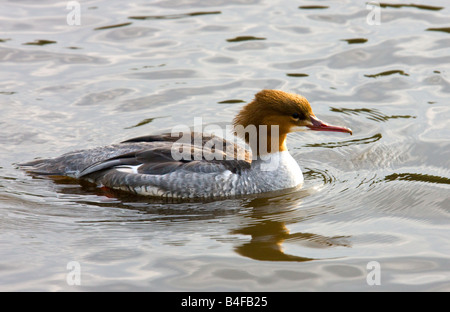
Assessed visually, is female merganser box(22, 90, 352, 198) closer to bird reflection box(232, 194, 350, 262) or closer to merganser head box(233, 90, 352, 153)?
merganser head box(233, 90, 352, 153)

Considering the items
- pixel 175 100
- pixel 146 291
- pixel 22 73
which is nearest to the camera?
pixel 146 291

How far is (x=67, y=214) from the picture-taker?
8156mm

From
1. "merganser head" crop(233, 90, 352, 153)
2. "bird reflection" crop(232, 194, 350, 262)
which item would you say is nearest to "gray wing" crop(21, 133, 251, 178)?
"merganser head" crop(233, 90, 352, 153)

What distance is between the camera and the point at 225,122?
10.7 m

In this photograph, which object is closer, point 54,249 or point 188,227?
point 54,249

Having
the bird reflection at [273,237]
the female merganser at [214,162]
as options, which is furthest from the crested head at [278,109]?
the bird reflection at [273,237]

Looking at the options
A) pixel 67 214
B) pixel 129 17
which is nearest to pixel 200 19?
pixel 129 17

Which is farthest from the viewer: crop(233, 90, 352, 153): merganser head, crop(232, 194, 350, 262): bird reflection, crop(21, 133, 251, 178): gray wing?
crop(21, 133, 251, 178): gray wing

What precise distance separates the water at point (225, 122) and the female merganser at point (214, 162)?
22cm

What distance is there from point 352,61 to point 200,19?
10.6 feet

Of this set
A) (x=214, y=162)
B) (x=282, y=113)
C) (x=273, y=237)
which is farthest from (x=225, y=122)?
(x=273, y=237)

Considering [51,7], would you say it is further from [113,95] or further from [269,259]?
[269,259]

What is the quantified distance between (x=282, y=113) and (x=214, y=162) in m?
1.02

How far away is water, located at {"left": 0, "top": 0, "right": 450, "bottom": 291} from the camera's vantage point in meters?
7.07
